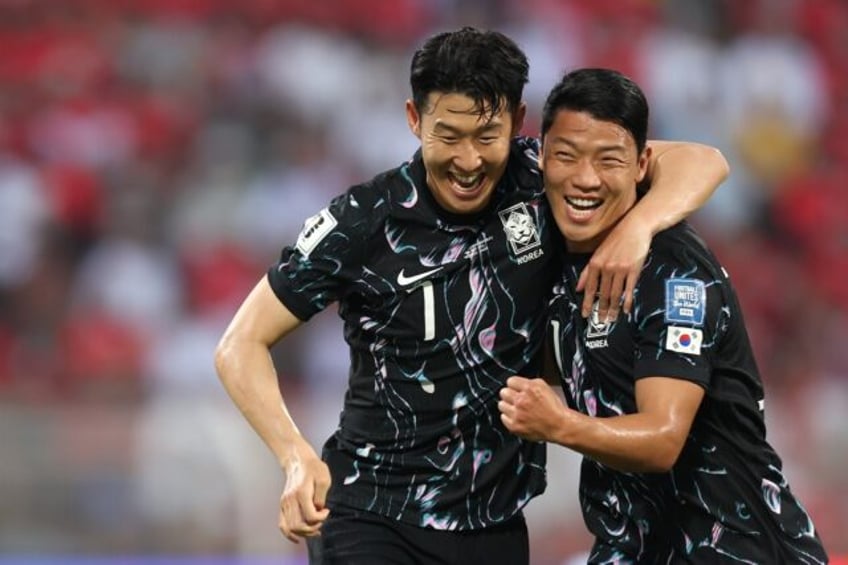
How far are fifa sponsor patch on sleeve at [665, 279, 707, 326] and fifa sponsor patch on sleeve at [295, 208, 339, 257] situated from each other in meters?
0.93

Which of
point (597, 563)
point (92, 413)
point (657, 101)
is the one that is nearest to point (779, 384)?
point (657, 101)

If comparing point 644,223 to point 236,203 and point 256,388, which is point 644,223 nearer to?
point 256,388

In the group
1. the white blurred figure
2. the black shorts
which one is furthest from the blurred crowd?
the black shorts

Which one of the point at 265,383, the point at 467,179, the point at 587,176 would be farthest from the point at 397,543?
the point at 587,176

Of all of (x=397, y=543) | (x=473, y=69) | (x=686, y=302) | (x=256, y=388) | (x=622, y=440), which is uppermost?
(x=473, y=69)

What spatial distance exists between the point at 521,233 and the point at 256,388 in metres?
0.82

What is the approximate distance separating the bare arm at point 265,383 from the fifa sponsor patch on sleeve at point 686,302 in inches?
37.3

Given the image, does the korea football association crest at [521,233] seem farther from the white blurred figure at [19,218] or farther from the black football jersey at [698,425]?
the white blurred figure at [19,218]

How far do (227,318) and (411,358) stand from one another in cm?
526

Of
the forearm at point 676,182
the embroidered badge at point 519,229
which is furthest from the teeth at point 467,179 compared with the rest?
the forearm at point 676,182

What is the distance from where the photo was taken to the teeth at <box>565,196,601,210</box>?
4234 millimetres

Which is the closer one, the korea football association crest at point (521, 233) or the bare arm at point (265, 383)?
the bare arm at point (265, 383)

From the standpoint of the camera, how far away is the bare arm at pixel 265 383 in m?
4.19

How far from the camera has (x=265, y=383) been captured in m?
4.42
